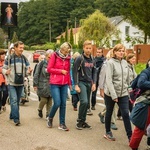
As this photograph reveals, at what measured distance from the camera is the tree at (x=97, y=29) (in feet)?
179

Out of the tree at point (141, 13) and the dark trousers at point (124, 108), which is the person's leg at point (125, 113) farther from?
the tree at point (141, 13)

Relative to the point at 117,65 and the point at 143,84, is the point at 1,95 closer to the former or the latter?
the point at 117,65

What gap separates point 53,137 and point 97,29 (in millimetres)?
49533

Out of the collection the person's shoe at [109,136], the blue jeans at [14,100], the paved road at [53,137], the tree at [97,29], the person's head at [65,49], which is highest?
the tree at [97,29]

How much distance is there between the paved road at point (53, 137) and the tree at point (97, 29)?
4544cm

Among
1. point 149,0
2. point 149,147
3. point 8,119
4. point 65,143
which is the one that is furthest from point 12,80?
point 149,0

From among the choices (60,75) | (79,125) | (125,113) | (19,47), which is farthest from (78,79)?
(125,113)

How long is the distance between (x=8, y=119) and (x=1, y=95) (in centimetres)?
100

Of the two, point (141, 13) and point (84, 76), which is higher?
point (141, 13)

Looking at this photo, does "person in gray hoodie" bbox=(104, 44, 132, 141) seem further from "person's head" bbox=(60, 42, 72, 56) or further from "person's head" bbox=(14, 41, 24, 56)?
"person's head" bbox=(14, 41, 24, 56)

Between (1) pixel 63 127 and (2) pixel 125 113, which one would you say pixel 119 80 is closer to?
(2) pixel 125 113

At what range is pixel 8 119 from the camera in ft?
30.6

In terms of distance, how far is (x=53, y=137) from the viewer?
24.3 feet

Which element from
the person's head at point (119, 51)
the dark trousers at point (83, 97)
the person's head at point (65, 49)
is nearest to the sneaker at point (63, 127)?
the dark trousers at point (83, 97)
